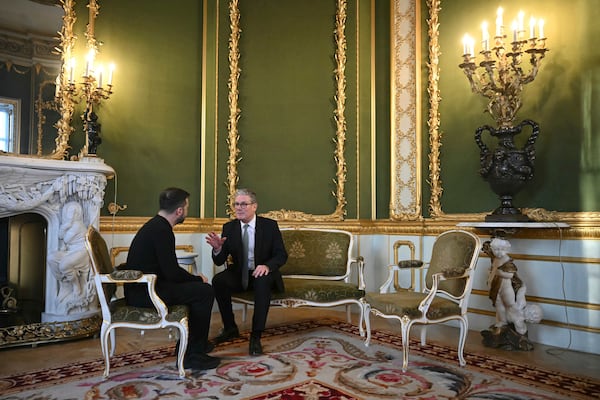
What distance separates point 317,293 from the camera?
12.5 ft

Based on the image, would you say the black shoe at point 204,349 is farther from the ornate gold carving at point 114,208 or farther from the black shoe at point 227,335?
the ornate gold carving at point 114,208

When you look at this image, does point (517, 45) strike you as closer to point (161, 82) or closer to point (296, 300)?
point (296, 300)

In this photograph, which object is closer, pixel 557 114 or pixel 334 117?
pixel 557 114

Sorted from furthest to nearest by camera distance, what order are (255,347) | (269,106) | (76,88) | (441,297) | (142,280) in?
(269,106)
(76,88)
(441,297)
(255,347)
(142,280)

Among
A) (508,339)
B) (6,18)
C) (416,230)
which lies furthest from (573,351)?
(6,18)

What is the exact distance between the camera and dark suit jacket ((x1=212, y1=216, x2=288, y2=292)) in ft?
12.5

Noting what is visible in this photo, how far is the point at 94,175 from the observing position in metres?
3.89

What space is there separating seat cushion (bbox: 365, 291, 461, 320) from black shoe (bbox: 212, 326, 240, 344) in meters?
1.15

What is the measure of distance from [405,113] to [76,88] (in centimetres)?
326

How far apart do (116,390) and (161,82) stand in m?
3.25

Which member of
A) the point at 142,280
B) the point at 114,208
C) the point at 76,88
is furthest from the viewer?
the point at 114,208

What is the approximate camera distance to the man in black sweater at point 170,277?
3000mm

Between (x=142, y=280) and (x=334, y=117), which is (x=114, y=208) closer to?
(x=142, y=280)

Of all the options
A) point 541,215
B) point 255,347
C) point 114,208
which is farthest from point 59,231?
point 541,215
